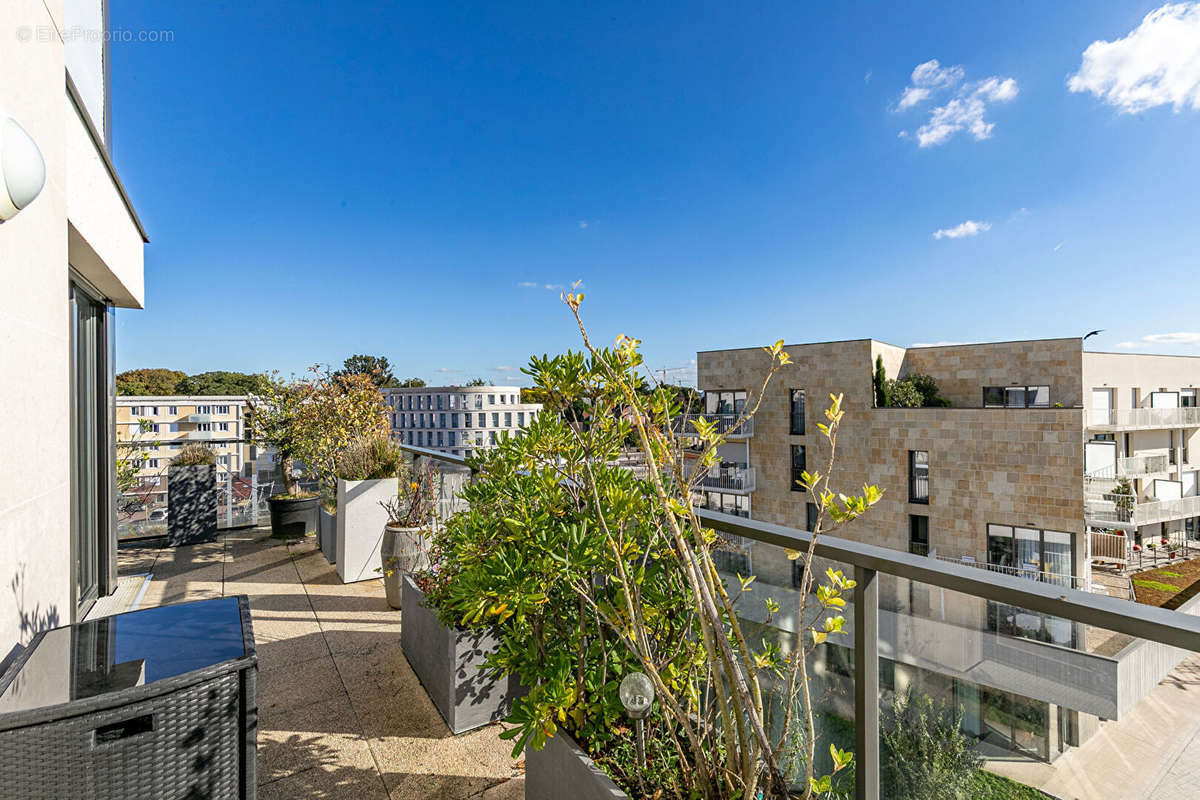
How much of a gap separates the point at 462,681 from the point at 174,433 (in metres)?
5.83

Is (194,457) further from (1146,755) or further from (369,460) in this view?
(1146,755)

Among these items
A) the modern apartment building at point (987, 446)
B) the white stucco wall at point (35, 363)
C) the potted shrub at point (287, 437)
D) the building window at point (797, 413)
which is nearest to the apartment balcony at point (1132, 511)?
the modern apartment building at point (987, 446)

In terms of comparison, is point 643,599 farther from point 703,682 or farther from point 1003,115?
point 1003,115

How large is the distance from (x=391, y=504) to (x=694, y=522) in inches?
142

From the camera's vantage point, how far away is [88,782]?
90 cm

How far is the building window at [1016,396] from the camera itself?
1797 centimetres

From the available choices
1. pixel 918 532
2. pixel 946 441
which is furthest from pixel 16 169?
pixel 918 532

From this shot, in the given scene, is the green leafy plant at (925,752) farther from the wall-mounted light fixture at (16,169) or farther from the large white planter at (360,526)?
the large white planter at (360,526)

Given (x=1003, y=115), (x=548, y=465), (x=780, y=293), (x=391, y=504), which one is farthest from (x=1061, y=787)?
(x=1003, y=115)

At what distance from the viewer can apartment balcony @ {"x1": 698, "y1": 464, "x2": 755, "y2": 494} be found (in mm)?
22141

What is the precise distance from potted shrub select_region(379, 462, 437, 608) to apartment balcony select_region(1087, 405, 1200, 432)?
24.4 metres

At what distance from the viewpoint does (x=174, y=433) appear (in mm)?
6055

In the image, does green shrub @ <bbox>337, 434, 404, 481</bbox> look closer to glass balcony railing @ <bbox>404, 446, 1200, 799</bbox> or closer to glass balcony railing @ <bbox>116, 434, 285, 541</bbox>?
glass balcony railing @ <bbox>116, 434, 285, 541</bbox>

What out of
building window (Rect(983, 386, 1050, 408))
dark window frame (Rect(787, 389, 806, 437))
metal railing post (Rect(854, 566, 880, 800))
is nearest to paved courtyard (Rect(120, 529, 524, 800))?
metal railing post (Rect(854, 566, 880, 800))
